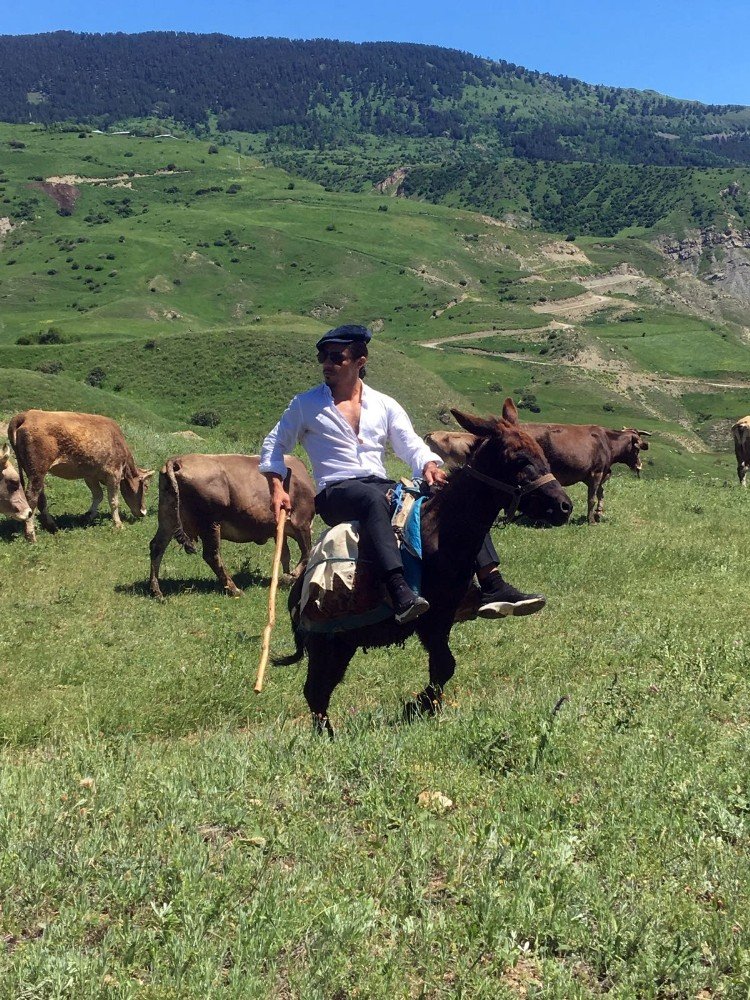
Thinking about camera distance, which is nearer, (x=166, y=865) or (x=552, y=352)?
(x=166, y=865)

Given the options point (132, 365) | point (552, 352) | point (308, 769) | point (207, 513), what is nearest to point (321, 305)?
point (552, 352)

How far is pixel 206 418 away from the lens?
59938mm

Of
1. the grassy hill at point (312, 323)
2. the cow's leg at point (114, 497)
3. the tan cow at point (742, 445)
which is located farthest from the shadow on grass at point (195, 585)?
the grassy hill at point (312, 323)

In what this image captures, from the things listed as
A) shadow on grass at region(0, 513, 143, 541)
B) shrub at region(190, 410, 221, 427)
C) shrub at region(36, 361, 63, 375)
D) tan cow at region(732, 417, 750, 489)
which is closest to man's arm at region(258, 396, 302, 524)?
shadow on grass at region(0, 513, 143, 541)

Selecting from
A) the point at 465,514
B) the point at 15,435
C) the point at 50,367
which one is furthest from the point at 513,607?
the point at 50,367

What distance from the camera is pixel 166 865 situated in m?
4.65

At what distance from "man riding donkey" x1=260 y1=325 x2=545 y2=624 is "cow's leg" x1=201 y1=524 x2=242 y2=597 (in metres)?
7.92

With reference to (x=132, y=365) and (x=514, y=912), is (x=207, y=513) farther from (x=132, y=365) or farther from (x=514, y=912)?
(x=132, y=365)

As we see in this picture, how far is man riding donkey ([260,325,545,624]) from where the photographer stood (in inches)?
286

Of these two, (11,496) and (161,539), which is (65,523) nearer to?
(11,496)

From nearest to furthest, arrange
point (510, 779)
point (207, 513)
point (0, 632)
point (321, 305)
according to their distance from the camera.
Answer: point (510, 779), point (0, 632), point (207, 513), point (321, 305)

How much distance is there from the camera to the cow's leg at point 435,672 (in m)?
7.59

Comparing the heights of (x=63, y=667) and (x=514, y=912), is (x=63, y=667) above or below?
below

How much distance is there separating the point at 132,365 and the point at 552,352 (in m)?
70.0
